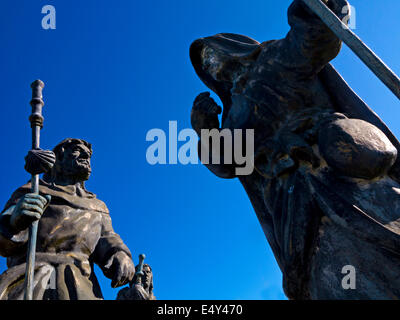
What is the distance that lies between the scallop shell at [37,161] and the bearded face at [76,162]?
4.88ft

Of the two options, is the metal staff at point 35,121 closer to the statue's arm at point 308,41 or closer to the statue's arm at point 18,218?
the statue's arm at point 18,218

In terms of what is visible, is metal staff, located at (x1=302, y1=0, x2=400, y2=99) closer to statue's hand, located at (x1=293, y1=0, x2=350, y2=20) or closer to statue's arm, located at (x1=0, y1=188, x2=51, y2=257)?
statue's hand, located at (x1=293, y1=0, x2=350, y2=20)

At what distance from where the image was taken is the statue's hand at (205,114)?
4.25 meters

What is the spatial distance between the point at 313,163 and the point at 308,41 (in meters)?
0.90

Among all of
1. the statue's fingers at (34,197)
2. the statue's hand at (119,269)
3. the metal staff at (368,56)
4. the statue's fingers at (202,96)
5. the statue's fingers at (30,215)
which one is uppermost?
the statue's fingers at (202,96)

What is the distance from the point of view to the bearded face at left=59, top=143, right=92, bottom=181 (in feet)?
18.1

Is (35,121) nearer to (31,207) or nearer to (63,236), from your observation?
(31,207)

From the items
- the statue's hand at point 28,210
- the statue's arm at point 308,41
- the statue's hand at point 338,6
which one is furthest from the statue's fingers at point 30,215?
the statue's hand at point 338,6

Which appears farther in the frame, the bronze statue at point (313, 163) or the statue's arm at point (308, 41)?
the statue's arm at point (308, 41)

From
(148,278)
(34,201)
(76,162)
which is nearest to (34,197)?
(34,201)

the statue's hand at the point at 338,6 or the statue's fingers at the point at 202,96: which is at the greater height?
the statue's hand at the point at 338,6

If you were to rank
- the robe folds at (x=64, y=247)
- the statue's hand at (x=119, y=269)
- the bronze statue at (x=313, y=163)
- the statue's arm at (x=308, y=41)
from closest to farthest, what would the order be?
the bronze statue at (x=313, y=163)
the statue's arm at (x=308, y=41)
the robe folds at (x=64, y=247)
the statue's hand at (x=119, y=269)
